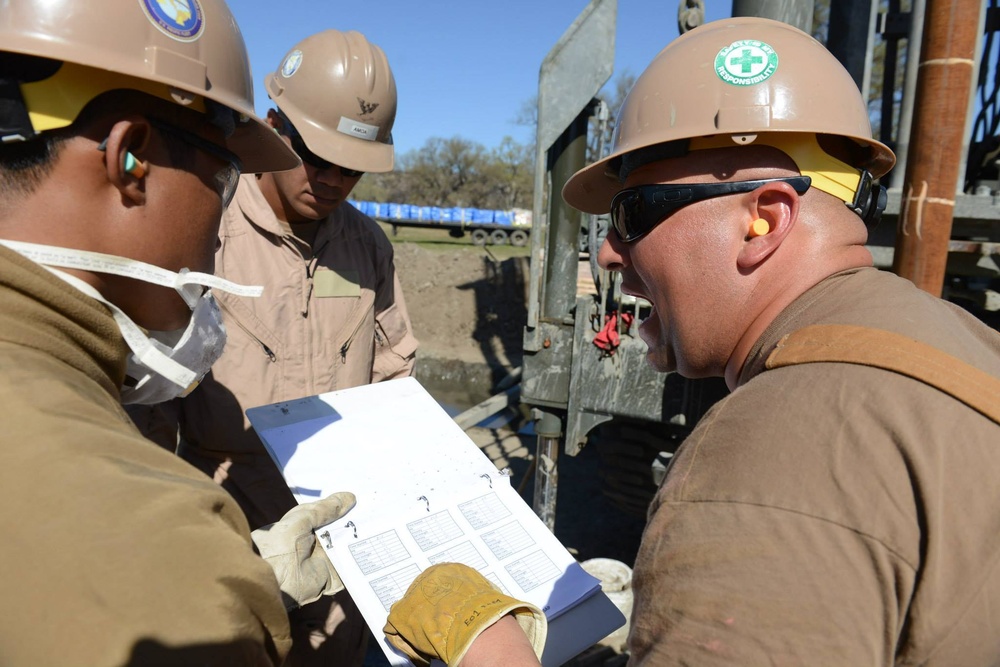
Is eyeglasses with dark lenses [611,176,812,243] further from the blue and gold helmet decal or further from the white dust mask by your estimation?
the blue and gold helmet decal

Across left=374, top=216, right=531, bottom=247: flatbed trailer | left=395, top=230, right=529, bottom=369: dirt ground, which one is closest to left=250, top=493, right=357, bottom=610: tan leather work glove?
left=395, top=230, right=529, bottom=369: dirt ground

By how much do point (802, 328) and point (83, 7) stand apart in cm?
139

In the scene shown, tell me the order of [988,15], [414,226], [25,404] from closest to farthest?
[25,404] → [988,15] → [414,226]

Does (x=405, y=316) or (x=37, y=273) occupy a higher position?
(x=37, y=273)

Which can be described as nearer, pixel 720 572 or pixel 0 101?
pixel 720 572

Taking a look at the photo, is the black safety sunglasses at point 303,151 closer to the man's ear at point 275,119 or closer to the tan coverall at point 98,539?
the man's ear at point 275,119

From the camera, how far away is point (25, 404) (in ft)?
2.79

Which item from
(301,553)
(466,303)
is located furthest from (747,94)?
(466,303)

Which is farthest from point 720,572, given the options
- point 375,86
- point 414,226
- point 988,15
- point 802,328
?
point 414,226

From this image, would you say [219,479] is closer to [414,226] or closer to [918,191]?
[918,191]

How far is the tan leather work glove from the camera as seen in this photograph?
1.48 meters

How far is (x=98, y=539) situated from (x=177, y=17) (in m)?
0.98

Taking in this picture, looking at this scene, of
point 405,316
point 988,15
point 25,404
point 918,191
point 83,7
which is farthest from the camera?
point 988,15

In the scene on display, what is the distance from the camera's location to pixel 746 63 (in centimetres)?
143
